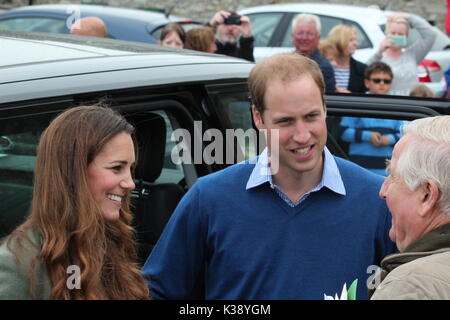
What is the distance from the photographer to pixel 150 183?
359 cm

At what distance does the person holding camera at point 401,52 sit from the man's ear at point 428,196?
529 centimetres

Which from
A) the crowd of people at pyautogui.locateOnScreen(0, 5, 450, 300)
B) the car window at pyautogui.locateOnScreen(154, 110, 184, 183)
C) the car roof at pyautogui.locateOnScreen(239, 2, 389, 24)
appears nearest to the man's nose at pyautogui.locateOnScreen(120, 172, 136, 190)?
the crowd of people at pyautogui.locateOnScreen(0, 5, 450, 300)

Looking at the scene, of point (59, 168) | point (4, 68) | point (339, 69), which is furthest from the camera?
point (339, 69)

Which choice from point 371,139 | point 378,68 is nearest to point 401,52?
point 378,68

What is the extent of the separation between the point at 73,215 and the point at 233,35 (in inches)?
211

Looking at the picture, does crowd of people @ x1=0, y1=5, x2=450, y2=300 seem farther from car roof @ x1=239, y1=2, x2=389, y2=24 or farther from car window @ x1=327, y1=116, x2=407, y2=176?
car roof @ x1=239, y1=2, x2=389, y2=24

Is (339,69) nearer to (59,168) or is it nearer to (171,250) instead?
(171,250)

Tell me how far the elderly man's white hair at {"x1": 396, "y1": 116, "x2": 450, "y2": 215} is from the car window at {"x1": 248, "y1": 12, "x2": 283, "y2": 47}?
27.3 ft

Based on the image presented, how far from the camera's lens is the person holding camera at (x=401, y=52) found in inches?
299

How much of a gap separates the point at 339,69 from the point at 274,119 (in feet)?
15.8

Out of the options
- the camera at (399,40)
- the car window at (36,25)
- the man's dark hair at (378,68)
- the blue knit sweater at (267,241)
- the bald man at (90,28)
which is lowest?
the blue knit sweater at (267,241)

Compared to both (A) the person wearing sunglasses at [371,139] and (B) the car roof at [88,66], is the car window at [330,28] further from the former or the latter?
(B) the car roof at [88,66]

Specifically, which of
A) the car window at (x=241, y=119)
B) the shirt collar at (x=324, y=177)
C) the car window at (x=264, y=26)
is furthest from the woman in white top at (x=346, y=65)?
the shirt collar at (x=324, y=177)

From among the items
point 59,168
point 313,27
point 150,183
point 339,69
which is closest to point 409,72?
point 339,69
